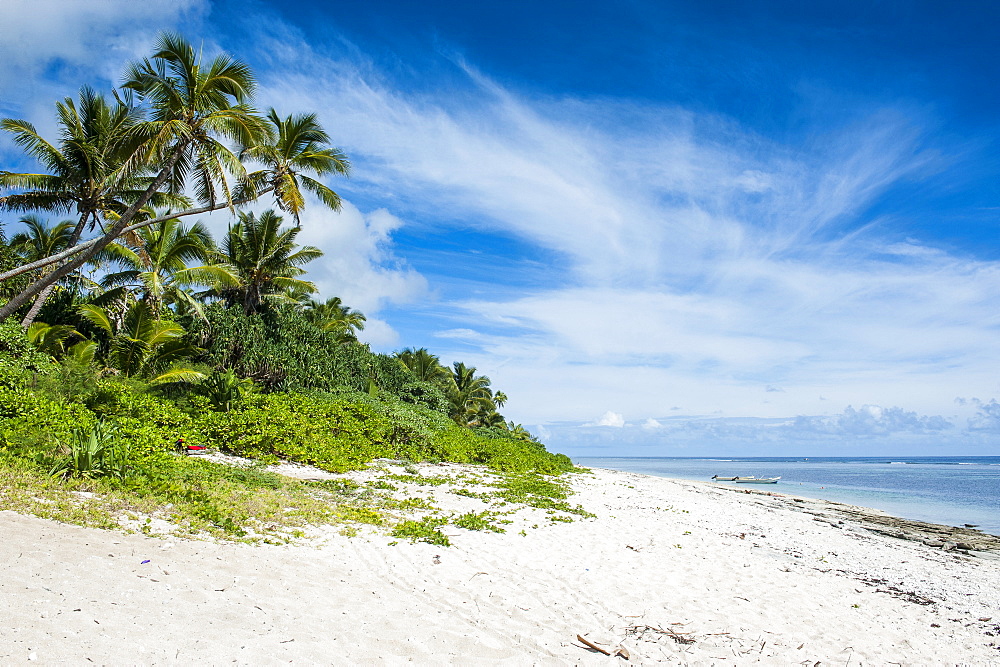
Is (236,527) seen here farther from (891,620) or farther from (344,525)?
(891,620)

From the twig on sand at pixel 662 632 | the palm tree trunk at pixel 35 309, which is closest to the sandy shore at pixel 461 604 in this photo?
the twig on sand at pixel 662 632

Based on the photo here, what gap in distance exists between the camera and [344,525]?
734 centimetres

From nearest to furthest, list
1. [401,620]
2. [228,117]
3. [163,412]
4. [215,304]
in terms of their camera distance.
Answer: [401,620], [163,412], [228,117], [215,304]

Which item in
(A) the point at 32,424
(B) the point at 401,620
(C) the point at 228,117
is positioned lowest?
(B) the point at 401,620

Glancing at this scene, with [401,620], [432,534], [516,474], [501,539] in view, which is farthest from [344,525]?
[516,474]

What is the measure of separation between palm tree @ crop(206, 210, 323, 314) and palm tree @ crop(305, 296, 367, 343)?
291cm

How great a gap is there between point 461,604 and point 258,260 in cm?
2007

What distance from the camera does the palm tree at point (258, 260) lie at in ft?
A: 72.3

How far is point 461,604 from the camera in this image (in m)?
5.14

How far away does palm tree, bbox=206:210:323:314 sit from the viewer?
22.0 meters

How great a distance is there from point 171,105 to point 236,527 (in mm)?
12405

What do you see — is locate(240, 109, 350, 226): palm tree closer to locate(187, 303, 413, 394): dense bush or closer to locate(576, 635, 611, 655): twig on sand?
locate(187, 303, 413, 394): dense bush

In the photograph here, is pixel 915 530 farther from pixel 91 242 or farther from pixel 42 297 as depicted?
pixel 42 297

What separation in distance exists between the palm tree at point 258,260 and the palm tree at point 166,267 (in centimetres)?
100
